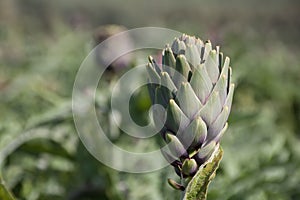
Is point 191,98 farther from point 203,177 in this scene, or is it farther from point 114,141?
point 114,141

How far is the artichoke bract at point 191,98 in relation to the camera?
0.72 m

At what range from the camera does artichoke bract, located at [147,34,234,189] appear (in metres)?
0.72

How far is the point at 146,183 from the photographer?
135 centimetres

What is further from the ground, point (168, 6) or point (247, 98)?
point (247, 98)

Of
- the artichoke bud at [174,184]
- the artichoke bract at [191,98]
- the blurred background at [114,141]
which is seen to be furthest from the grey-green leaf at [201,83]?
the blurred background at [114,141]

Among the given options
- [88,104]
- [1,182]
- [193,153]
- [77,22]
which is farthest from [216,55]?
[77,22]

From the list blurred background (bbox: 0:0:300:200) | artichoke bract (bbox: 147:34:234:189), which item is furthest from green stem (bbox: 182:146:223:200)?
blurred background (bbox: 0:0:300:200)

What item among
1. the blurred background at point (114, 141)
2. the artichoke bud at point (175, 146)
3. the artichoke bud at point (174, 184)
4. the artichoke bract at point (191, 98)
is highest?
the artichoke bract at point (191, 98)

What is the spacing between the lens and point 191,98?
0.71 meters

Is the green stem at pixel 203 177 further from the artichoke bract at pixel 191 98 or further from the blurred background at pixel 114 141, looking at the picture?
the blurred background at pixel 114 141

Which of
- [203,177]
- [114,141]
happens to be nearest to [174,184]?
[203,177]

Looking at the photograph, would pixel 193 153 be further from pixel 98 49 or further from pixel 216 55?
pixel 98 49

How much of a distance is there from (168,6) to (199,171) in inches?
474

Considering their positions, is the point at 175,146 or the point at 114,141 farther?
the point at 114,141
